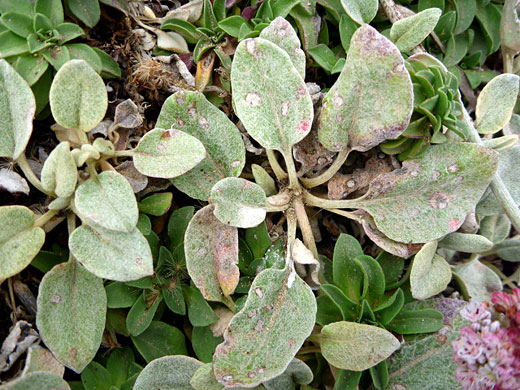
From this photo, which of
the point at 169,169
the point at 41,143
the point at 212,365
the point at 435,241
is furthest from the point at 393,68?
the point at 41,143

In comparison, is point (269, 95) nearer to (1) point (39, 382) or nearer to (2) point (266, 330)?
(2) point (266, 330)

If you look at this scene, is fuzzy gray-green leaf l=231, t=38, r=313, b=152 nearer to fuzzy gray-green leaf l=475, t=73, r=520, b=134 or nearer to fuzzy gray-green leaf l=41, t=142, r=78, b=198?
fuzzy gray-green leaf l=41, t=142, r=78, b=198

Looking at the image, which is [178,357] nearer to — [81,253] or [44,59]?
[81,253]

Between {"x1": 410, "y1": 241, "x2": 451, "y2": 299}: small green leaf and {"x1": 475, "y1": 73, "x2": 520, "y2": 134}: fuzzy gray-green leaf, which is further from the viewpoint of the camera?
{"x1": 475, "y1": 73, "x2": 520, "y2": 134}: fuzzy gray-green leaf

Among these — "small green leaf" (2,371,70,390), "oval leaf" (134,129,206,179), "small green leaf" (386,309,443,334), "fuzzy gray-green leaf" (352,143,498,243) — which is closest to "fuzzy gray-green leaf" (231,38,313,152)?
"oval leaf" (134,129,206,179)

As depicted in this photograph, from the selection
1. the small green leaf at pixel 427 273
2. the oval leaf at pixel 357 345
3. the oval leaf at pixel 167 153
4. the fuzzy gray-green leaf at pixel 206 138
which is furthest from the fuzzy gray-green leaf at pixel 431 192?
the oval leaf at pixel 167 153

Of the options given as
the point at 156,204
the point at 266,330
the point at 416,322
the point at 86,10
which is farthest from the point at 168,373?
the point at 86,10

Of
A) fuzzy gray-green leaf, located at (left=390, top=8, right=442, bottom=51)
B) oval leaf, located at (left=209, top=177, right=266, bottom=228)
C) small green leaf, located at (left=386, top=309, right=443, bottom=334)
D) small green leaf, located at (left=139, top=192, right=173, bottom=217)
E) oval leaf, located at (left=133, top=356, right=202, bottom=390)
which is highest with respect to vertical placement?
fuzzy gray-green leaf, located at (left=390, top=8, right=442, bottom=51)

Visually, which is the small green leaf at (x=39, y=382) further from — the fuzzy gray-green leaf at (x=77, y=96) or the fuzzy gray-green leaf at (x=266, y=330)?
the fuzzy gray-green leaf at (x=77, y=96)
